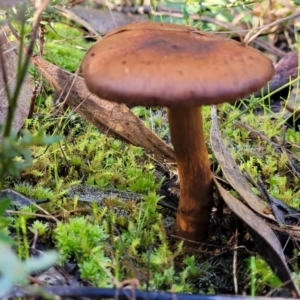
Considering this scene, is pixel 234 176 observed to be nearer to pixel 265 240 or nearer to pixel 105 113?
pixel 265 240

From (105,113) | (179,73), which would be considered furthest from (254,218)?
(105,113)

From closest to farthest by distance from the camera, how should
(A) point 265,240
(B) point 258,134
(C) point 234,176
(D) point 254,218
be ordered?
(A) point 265,240, (D) point 254,218, (C) point 234,176, (B) point 258,134

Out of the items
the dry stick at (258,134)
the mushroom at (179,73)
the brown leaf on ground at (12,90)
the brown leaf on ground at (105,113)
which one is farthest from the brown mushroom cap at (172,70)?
the dry stick at (258,134)

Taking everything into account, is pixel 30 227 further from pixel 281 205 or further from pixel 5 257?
pixel 281 205

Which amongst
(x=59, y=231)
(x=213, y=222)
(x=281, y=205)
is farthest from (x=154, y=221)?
(x=281, y=205)

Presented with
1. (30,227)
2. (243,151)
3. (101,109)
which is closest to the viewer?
(30,227)

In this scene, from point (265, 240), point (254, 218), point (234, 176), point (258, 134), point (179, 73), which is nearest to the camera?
point (179, 73)
